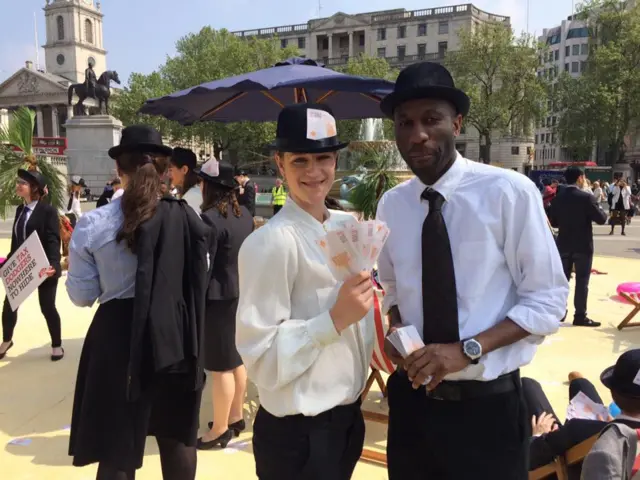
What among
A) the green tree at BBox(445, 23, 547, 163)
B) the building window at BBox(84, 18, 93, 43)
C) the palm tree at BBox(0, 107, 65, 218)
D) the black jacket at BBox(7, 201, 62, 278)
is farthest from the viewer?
the building window at BBox(84, 18, 93, 43)

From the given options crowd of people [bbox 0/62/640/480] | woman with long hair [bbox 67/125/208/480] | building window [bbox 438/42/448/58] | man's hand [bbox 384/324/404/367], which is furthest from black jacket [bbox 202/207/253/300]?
building window [bbox 438/42/448/58]

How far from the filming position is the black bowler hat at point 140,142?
2.66 m

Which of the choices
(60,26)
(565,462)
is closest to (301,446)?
(565,462)

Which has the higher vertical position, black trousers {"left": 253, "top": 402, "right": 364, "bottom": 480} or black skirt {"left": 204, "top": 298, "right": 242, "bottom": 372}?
black trousers {"left": 253, "top": 402, "right": 364, "bottom": 480}

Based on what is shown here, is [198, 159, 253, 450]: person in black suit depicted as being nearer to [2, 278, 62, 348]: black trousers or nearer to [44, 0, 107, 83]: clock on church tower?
[2, 278, 62, 348]: black trousers

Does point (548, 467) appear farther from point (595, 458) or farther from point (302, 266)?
point (302, 266)

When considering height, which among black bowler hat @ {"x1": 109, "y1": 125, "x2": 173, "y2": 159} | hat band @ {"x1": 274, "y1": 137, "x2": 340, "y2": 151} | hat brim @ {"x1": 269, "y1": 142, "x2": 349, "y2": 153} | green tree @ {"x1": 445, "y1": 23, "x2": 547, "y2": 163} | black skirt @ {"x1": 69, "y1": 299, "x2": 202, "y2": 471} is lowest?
black skirt @ {"x1": 69, "y1": 299, "x2": 202, "y2": 471}

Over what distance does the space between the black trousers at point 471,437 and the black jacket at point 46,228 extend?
4483 millimetres

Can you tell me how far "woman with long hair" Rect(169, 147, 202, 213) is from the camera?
14.3 ft

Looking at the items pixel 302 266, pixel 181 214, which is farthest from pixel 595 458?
pixel 181 214

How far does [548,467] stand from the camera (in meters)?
2.59

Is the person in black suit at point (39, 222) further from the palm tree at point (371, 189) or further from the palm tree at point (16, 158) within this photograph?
the palm tree at point (371, 189)

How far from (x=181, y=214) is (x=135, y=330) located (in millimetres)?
654

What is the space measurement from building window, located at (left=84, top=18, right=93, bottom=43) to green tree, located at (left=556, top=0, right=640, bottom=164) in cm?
7815
